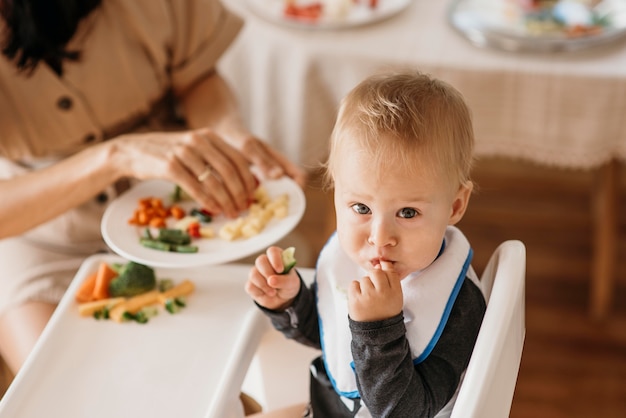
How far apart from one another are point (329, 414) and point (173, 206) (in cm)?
47

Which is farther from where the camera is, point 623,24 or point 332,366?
point 623,24

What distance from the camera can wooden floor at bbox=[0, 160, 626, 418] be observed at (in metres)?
2.18

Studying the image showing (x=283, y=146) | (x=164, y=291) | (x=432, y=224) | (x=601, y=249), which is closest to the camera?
(x=432, y=224)

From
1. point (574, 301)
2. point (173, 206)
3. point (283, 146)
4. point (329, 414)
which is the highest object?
point (173, 206)

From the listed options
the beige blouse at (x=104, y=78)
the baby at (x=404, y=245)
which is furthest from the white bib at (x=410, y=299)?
the beige blouse at (x=104, y=78)

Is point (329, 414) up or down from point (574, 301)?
up

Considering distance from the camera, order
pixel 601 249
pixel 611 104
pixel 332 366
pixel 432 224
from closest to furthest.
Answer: pixel 432 224, pixel 332 366, pixel 611 104, pixel 601 249

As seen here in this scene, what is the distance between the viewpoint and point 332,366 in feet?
3.76

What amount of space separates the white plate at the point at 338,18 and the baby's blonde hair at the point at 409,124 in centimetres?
107

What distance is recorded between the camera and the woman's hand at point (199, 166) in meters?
1.38

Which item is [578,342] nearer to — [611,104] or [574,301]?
[574,301]

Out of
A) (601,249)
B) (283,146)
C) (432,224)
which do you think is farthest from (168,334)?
(601,249)

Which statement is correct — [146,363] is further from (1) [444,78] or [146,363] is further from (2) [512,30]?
(2) [512,30]

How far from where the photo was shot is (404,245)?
101cm
